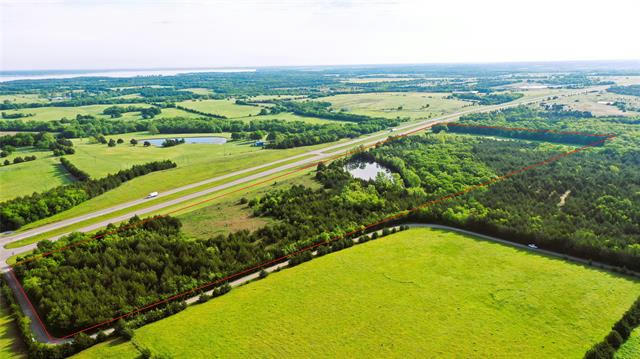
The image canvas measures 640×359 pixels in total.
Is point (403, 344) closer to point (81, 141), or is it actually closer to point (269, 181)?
point (269, 181)

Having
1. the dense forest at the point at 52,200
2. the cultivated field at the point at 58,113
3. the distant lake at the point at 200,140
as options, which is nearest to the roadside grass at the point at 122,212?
the dense forest at the point at 52,200

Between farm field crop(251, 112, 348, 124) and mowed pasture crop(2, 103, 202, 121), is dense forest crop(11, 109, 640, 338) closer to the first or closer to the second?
farm field crop(251, 112, 348, 124)

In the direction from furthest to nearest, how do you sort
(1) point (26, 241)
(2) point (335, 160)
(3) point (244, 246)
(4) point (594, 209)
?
(2) point (335, 160), (4) point (594, 209), (1) point (26, 241), (3) point (244, 246)

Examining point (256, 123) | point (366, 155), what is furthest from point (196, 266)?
point (256, 123)

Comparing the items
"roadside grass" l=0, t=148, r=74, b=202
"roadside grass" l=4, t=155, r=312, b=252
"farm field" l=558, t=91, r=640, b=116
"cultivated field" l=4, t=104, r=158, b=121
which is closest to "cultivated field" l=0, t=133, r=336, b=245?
"roadside grass" l=0, t=148, r=74, b=202

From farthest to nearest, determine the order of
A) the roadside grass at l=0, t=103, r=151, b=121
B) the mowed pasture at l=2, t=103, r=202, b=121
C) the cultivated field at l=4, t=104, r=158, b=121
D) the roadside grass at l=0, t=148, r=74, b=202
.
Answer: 1. the mowed pasture at l=2, t=103, r=202, b=121
2. the roadside grass at l=0, t=103, r=151, b=121
3. the cultivated field at l=4, t=104, r=158, b=121
4. the roadside grass at l=0, t=148, r=74, b=202

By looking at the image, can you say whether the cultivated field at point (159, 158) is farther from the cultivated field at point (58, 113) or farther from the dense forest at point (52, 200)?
the cultivated field at point (58, 113)

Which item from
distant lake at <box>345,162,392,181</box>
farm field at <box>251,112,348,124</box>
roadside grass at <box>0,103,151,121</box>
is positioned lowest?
distant lake at <box>345,162,392,181</box>
